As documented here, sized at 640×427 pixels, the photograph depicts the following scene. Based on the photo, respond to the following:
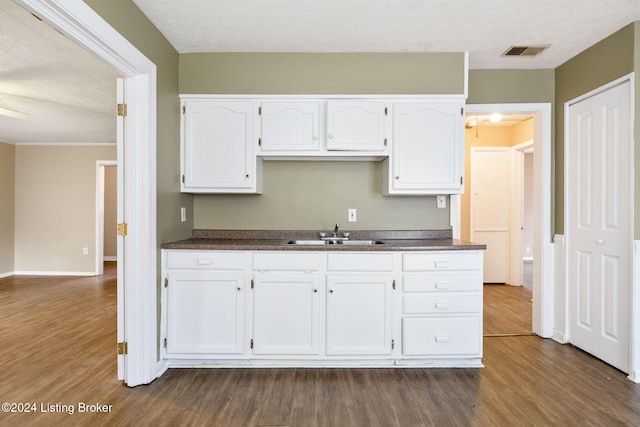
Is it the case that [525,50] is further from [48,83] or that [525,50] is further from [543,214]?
[48,83]

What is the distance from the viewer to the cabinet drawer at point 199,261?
2.54 m

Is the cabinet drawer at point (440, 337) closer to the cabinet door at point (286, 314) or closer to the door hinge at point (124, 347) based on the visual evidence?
the cabinet door at point (286, 314)

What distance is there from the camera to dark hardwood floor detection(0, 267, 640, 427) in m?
1.97

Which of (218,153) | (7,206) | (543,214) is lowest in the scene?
(543,214)

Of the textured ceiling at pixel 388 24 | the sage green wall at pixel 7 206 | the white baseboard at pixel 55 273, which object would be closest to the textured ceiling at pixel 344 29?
the textured ceiling at pixel 388 24

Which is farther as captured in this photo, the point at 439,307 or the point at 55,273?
the point at 55,273

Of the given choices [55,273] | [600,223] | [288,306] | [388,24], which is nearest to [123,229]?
[288,306]

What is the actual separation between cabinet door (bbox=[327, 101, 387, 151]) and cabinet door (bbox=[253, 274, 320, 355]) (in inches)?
42.9

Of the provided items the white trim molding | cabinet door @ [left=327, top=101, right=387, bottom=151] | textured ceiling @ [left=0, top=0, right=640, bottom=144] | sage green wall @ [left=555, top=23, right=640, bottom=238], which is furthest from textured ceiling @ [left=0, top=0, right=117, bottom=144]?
the white trim molding

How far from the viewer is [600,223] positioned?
107 inches

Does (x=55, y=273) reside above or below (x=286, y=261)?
below

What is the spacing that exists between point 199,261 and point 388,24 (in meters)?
2.13

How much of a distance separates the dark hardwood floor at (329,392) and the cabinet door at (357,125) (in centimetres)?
170

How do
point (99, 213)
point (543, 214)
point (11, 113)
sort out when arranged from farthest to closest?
point (99, 213) < point (11, 113) < point (543, 214)
